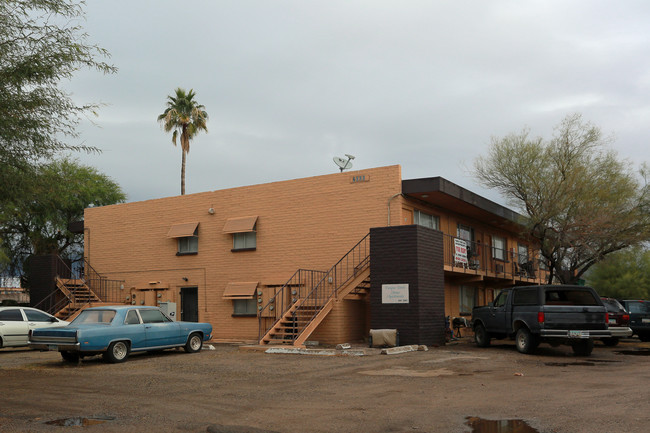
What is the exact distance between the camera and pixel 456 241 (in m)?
23.0

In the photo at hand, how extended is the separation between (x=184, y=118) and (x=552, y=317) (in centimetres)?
3040

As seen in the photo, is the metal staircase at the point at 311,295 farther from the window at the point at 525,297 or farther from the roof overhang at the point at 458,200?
the window at the point at 525,297

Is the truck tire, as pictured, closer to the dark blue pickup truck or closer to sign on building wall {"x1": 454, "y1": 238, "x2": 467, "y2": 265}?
the dark blue pickup truck

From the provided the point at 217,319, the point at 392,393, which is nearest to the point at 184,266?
the point at 217,319

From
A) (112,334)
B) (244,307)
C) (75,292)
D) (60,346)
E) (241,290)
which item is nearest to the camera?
(60,346)

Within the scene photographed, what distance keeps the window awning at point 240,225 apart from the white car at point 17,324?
7320 millimetres

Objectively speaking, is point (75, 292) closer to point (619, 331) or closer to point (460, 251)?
point (460, 251)

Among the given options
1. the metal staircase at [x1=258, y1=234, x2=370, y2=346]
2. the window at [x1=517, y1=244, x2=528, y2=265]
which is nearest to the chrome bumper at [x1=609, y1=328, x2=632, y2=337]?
the metal staircase at [x1=258, y1=234, x2=370, y2=346]

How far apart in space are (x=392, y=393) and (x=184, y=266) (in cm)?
1774

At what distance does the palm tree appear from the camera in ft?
135

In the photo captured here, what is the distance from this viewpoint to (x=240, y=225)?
80.5ft

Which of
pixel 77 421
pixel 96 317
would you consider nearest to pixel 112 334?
pixel 96 317

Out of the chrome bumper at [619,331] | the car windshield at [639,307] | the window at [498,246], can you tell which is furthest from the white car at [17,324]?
the car windshield at [639,307]

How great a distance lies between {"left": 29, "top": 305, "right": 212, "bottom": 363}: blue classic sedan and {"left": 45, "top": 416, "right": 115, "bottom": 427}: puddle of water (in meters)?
7.05
